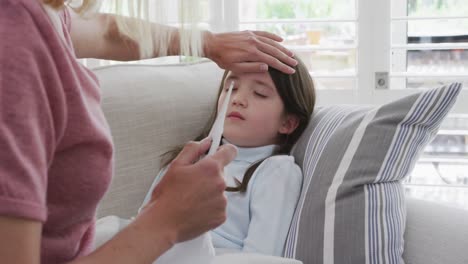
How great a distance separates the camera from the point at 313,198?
144 centimetres

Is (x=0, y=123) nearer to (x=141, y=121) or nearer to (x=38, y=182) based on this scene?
(x=38, y=182)

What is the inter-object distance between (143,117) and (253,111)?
11.1 inches

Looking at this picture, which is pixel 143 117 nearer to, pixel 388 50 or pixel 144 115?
pixel 144 115

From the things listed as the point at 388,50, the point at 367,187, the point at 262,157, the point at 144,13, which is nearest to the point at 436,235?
the point at 367,187

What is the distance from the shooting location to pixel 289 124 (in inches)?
69.3

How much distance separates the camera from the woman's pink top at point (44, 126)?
0.56 m

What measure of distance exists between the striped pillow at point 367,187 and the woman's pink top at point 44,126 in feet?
2.50


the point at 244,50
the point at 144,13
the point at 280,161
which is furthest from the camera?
the point at 280,161

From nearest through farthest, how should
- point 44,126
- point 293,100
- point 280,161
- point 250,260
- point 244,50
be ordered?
point 44,126, point 250,260, point 244,50, point 280,161, point 293,100

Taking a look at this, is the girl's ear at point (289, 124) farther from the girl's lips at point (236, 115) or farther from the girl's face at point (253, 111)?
the girl's lips at point (236, 115)

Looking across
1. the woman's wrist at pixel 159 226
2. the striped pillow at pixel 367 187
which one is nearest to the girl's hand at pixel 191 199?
the woman's wrist at pixel 159 226

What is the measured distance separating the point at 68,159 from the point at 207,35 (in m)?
0.83

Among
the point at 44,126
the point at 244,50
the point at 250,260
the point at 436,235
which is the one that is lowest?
the point at 436,235

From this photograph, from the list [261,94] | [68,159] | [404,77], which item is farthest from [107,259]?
[404,77]
